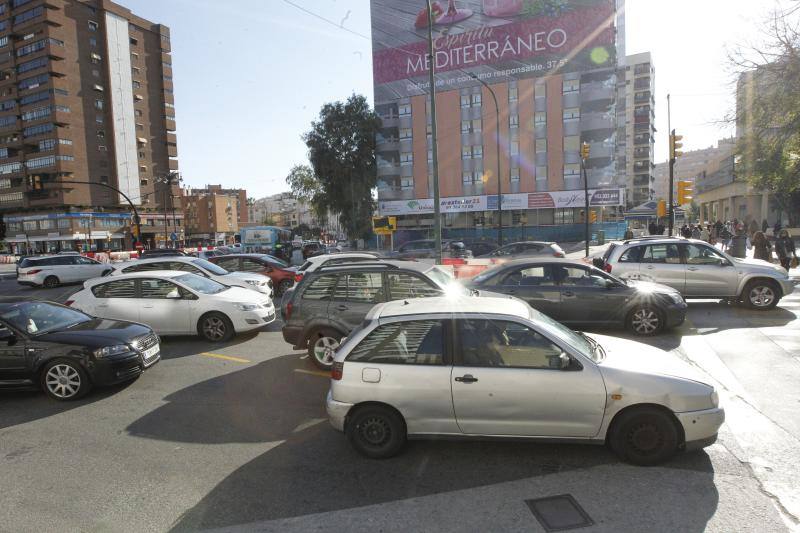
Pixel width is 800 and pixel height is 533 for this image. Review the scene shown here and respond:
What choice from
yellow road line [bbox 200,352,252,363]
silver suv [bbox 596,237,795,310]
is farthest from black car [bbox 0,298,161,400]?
A: silver suv [bbox 596,237,795,310]

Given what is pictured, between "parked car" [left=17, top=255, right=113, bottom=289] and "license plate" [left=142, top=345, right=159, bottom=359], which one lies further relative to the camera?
"parked car" [left=17, top=255, right=113, bottom=289]

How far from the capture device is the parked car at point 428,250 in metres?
21.5

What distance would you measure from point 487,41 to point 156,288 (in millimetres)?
48301

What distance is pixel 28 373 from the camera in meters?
6.00

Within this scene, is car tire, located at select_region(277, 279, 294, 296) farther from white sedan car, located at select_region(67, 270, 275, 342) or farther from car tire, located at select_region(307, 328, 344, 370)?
car tire, located at select_region(307, 328, 344, 370)

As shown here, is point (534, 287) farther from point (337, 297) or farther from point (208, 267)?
point (208, 267)

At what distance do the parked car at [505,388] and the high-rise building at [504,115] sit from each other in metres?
42.9

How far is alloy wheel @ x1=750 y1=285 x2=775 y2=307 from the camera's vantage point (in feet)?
32.4

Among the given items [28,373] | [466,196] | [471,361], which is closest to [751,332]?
[471,361]

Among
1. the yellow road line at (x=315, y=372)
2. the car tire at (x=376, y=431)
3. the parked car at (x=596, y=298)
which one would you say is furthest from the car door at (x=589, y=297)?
the car tire at (x=376, y=431)

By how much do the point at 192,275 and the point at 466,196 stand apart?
138 ft

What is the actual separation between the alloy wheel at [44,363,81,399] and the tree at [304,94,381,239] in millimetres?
42548

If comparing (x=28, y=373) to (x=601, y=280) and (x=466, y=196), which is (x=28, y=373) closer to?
(x=601, y=280)

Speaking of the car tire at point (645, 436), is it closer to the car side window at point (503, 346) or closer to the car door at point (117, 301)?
the car side window at point (503, 346)
